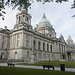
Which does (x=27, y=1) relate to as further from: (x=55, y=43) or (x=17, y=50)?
(x=55, y=43)

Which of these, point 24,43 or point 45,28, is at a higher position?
point 45,28

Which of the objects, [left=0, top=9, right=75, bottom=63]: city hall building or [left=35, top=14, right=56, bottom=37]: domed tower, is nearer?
[left=0, top=9, right=75, bottom=63]: city hall building

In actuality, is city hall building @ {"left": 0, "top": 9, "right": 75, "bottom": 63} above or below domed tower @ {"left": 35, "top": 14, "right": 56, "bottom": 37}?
below

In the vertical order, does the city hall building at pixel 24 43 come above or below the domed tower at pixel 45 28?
below

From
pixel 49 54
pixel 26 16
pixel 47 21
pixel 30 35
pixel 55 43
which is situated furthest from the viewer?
pixel 47 21

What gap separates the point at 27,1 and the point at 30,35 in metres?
44.0

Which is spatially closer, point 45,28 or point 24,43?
point 24,43

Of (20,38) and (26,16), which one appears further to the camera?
(26,16)

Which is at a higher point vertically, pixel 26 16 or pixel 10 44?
pixel 26 16

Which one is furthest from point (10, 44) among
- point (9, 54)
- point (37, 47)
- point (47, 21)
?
point (47, 21)

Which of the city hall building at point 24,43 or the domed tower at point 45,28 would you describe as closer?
the city hall building at point 24,43

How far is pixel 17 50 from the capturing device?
55688 millimetres

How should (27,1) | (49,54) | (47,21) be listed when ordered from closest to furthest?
1. (27,1)
2. (49,54)
3. (47,21)

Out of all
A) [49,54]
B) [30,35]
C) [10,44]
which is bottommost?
[49,54]
